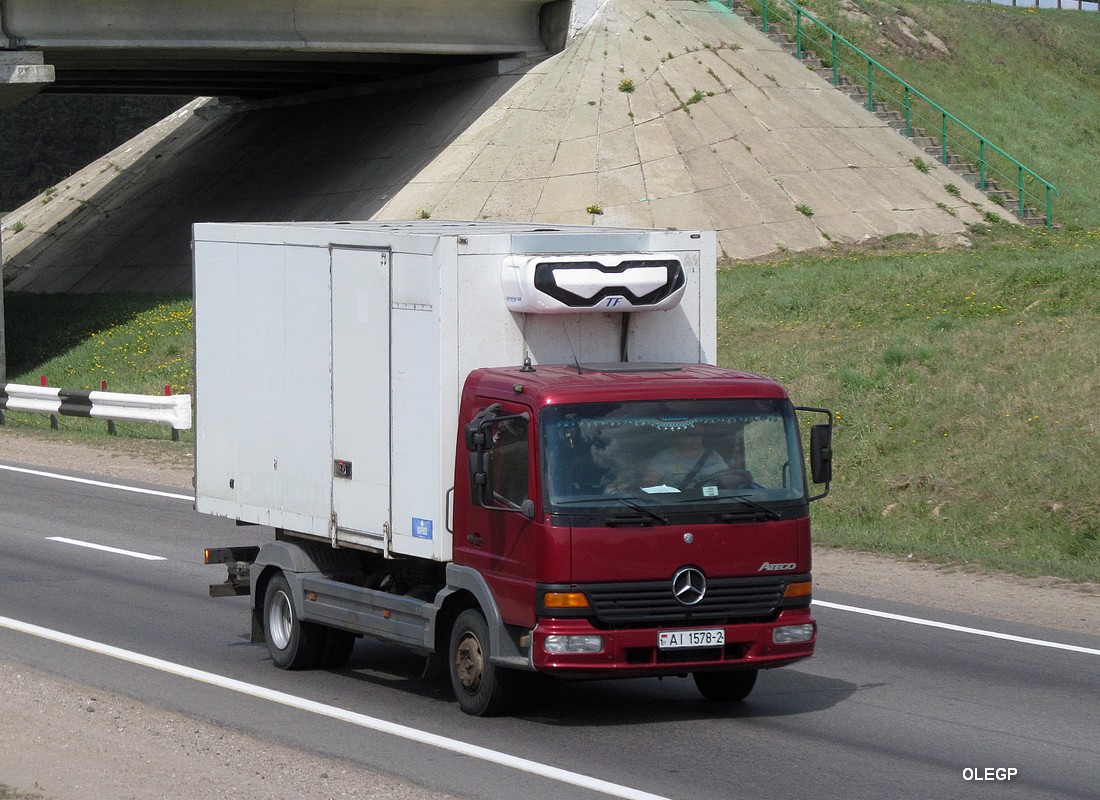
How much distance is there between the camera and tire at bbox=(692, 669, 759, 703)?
32.6 ft

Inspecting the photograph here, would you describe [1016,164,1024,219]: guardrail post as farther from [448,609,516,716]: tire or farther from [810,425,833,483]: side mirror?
[448,609,516,716]: tire

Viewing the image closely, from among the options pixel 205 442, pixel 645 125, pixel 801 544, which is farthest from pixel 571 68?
pixel 801 544

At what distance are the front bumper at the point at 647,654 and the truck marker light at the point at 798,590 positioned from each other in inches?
5.0

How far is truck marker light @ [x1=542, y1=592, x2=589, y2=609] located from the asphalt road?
81 centimetres

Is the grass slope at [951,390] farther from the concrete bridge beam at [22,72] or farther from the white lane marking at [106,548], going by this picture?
the concrete bridge beam at [22,72]

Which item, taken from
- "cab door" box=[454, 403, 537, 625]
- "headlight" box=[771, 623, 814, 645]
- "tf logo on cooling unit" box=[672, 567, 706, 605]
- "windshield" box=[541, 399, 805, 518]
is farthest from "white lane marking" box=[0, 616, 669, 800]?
"headlight" box=[771, 623, 814, 645]

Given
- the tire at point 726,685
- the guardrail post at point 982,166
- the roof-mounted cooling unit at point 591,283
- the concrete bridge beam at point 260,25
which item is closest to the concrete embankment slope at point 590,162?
the guardrail post at point 982,166

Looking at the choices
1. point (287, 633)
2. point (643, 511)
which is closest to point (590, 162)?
point (287, 633)

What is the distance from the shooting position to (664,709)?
32.5 ft

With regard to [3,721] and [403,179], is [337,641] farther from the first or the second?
[403,179]

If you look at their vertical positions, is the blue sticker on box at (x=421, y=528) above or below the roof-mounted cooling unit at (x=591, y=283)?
below

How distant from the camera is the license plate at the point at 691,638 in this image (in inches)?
351

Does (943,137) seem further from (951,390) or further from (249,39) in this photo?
(951,390)

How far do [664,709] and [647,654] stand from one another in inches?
42.6
